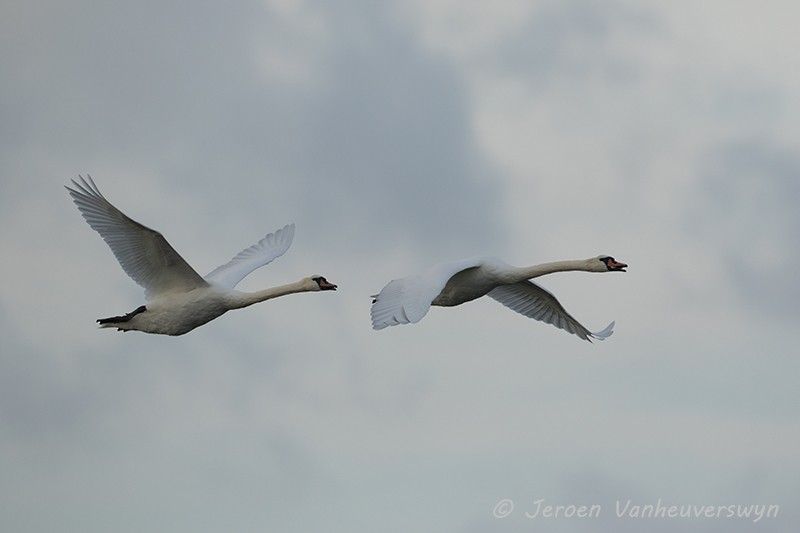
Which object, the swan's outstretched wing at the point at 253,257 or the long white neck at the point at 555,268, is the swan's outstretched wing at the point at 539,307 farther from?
the swan's outstretched wing at the point at 253,257

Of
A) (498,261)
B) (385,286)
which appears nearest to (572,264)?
(498,261)

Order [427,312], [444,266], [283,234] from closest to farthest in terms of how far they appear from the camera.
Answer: [427,312] < [444,266] < [283,234]

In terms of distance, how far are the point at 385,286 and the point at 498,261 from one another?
10.1 feet

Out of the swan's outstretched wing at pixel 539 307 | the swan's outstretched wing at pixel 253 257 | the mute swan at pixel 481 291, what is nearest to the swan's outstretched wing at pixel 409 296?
the mute swan at pixel 481 291

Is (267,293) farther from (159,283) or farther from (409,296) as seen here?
(409,296)

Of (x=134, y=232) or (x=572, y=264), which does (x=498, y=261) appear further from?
(x=134, y=232)

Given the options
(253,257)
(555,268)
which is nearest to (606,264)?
(555,268)

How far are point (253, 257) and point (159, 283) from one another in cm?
470

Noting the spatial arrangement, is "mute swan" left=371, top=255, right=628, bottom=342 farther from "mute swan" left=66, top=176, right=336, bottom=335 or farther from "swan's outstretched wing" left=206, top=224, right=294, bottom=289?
"swan's outstretched wing" left=206, top=224, right=294, bottom=289

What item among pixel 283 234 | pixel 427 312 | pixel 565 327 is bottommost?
pixel 427 312

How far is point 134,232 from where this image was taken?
97.6ft

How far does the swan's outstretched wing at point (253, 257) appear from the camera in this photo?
33281 millimetres

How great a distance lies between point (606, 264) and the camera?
31250 mm

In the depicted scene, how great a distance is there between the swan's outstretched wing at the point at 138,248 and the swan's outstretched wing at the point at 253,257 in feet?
6.50
